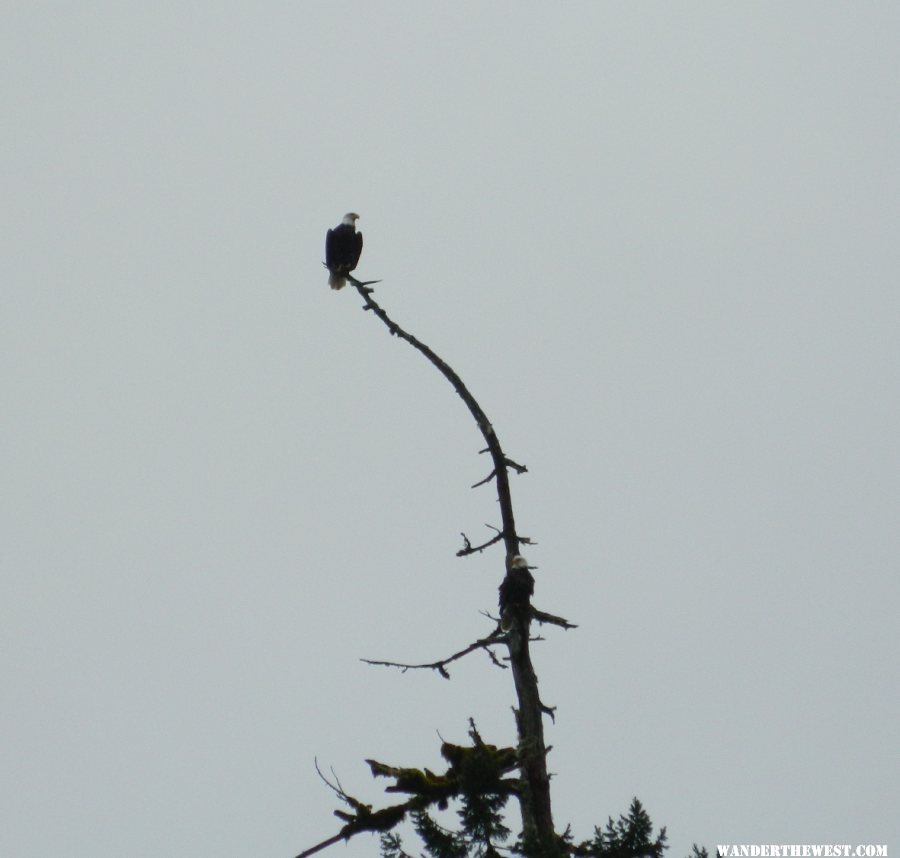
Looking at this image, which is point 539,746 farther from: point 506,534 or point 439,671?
point 506,534

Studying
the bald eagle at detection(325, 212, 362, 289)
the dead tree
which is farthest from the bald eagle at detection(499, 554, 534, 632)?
the bald eagle at detection(325, 212, 362, 289)

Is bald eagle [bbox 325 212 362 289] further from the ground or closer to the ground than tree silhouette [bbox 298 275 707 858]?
further from the ground

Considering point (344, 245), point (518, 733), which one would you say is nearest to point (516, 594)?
point (518, 733)

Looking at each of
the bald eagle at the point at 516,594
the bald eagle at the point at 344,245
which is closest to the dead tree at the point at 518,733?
the bald eagle at the point at 516,594

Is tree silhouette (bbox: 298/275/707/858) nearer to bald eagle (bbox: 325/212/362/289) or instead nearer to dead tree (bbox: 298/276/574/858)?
dead tree (bbox: 298/276/574/858)

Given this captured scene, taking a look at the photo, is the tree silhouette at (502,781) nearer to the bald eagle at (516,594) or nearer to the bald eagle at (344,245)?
the bald eagle at (516,594)

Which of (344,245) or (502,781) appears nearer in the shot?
(502,781)

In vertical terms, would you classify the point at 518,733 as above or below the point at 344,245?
below

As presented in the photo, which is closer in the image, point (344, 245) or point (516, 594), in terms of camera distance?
point (516, 594)

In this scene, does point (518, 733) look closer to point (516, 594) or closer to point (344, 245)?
point (516, 594)

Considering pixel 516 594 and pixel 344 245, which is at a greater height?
pixel 344 245

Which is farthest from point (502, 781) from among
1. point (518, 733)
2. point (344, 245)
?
point (344, 245)

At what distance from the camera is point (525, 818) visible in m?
6.54

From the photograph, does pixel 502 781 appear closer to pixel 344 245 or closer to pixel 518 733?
pixel 518 733
